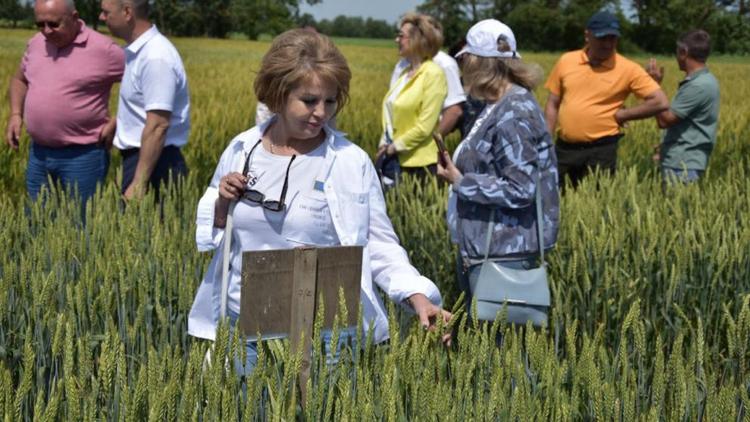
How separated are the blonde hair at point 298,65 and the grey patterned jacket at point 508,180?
809 millimetres

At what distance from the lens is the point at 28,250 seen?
308cm

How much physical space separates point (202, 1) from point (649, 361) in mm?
79630

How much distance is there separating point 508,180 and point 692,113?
2932mm

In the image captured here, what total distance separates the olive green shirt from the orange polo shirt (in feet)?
0.59

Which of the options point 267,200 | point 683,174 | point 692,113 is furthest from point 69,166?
point 692,113

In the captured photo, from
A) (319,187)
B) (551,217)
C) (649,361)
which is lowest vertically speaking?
(649,361)

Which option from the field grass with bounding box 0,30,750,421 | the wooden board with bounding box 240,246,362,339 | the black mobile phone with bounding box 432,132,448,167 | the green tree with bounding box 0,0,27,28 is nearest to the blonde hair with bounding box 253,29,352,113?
the wooden board with bounding box 240,246,362,339

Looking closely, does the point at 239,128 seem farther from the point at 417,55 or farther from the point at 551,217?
the point at 551,217

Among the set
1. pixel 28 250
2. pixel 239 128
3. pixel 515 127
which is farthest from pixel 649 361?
pixel 239 128

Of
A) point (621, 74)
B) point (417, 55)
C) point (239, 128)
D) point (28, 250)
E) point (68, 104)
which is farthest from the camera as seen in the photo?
point (239, 128)

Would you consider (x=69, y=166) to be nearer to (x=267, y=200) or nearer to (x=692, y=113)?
(x=267, y=200)

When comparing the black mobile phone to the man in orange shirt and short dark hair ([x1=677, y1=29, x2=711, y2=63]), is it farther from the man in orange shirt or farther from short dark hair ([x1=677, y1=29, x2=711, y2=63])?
short dark hair ([x1=677, y1=29, x2=711, y2=63])

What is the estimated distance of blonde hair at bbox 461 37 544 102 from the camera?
298 centimetres

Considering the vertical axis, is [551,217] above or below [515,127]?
below
